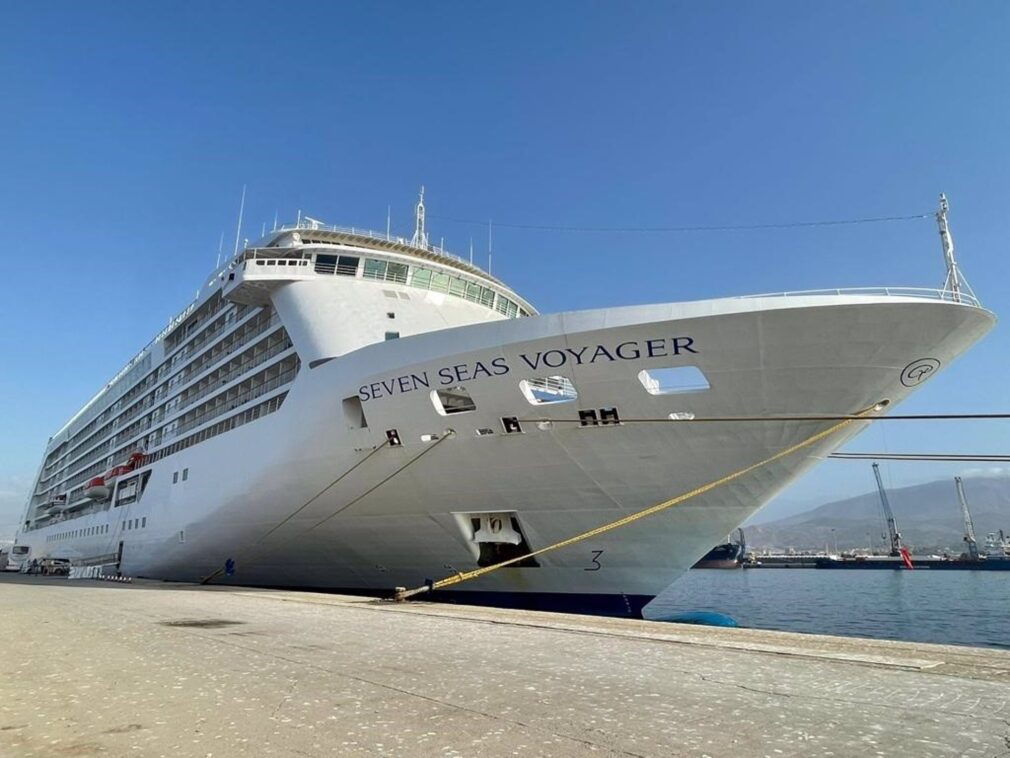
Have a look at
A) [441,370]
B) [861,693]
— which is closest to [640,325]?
[441,370]

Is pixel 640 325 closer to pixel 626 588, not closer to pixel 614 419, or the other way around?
pixel 614 419

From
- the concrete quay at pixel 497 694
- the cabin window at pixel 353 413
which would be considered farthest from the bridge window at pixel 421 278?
the concrete quay at pixel 497 694

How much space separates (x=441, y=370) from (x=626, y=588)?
6.43 metres

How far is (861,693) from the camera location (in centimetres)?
459

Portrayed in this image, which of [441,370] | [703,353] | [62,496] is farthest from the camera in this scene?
[62,496]

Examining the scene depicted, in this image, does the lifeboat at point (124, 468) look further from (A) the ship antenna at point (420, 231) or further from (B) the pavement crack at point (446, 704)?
(B) the pavement crack at point (446, 704)

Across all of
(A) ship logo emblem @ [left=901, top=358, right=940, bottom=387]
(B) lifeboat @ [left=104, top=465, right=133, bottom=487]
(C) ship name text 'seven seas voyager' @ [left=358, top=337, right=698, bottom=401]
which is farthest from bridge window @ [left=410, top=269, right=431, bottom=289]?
(B) lifeboat @ [left=104, top=465, right=133, bottom=487]

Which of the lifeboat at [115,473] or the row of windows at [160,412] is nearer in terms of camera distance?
the row of windows at [160,412]

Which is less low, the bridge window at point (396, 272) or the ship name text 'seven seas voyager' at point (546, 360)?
the bridge window at point (396, 272)

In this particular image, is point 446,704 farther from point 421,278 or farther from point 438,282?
point 438,282

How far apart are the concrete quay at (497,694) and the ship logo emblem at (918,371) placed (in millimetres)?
6026

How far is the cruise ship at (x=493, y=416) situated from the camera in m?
11.1

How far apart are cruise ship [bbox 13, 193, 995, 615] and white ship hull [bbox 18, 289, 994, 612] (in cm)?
4

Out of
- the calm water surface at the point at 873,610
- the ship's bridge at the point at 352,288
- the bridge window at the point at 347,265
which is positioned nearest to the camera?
the ship's bridge at the point at 352,288
